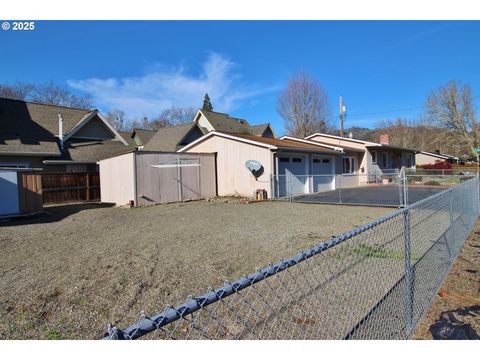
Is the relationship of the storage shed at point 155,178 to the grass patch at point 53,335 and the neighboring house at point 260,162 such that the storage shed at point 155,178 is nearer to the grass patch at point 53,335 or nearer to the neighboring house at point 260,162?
the neighboring house at point 260,162

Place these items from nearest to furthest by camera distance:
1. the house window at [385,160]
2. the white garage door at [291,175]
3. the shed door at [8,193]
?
the shed door at [8,193] < the white garage door at [291,175] < the house window at [385,160]

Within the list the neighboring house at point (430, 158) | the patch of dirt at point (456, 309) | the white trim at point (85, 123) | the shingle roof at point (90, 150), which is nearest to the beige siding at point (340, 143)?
the shingle roof at point (90, 150)

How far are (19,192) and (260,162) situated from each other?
1052 cm

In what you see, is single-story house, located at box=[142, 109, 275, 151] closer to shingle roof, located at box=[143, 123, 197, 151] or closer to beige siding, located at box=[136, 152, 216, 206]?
shingle roof, located at box=[143, 123, 197, 151]

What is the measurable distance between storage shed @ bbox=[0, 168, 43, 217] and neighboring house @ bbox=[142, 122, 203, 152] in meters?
15.1

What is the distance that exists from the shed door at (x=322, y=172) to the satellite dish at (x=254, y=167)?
4451mm

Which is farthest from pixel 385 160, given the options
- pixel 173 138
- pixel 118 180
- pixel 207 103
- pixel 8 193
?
pixel 207 103

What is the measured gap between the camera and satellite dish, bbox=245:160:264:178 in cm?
1584

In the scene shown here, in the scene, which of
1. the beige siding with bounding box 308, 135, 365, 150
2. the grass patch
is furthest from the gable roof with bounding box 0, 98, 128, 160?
the beige siding with bounding box 308, 135, 365, 150

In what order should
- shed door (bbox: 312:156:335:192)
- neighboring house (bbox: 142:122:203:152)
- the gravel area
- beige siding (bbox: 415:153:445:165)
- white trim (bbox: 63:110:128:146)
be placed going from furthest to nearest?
beige siding (bbox: 415:153:445:165) → neighboring house (bbox: 142:122:203:152) → white trim (bbox: 63:110:128:146) → shed door (bbox: 312:156:335:192) → the gravel area

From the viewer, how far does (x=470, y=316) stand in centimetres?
335

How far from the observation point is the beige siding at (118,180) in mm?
14086

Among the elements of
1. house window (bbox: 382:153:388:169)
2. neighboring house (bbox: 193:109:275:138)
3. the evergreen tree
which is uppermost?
the evergreen tree

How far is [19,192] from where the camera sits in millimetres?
10734
